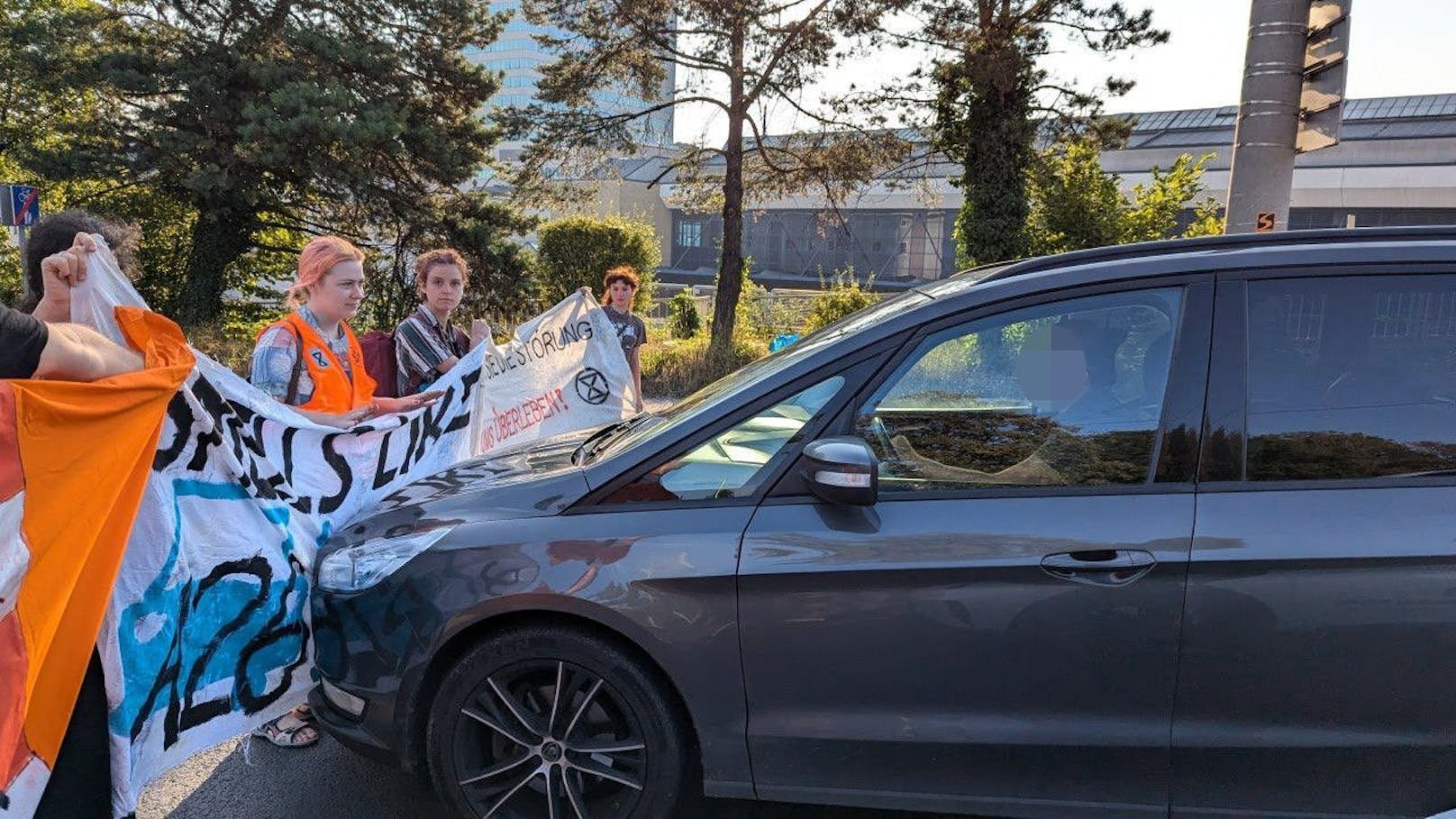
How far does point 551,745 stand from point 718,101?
15.4m

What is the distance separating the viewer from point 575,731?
2770 mm

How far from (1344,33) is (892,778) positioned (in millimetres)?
5933

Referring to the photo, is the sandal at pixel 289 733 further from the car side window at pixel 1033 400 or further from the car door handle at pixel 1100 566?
the car door handle at pixel 1100 566

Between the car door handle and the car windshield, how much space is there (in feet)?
2.78

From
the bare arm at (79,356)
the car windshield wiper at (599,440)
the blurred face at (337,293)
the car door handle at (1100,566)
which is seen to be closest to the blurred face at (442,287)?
the blurred face at (337,293)

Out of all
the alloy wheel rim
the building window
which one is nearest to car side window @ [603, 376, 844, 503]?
the alloy wheel rim

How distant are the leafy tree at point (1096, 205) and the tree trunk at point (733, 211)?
16.8 ft

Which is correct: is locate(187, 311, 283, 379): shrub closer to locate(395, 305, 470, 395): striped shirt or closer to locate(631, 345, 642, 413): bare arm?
locate(631, 345, 642, 413): bare arm

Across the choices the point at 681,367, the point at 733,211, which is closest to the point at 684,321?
the point at 733,211

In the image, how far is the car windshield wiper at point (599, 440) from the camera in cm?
321

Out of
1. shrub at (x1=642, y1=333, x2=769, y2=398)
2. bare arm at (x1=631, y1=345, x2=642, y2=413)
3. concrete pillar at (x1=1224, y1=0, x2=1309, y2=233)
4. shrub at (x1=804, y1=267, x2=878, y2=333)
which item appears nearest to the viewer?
concrete pillar at (x1=1224, y1=0, x2=1309, y2=233)

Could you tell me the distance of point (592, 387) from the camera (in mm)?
6824

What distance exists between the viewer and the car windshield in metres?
2.91

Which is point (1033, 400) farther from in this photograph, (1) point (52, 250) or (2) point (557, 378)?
(2) point (557, 378)
